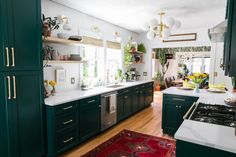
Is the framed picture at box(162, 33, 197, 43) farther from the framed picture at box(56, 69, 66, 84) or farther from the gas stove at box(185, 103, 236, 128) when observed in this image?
the framed picture at box(56, 69, 66, 84)

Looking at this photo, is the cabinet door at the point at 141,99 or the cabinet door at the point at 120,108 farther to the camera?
the cabinet door at the point at 141,99

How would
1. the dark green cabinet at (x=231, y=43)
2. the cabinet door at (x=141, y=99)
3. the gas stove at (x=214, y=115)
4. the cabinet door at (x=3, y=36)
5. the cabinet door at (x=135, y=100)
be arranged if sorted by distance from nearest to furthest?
the dark green cabinet at (x=231, y=43), the gas stove at (x=214, y=115), the cabinet door at (x=3, y=36), the cabinet door at (x=135, y=100), the cabinet door at (x=141, y=99)

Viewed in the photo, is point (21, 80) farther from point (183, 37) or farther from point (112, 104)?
point (183, 37)

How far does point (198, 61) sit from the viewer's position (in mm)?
10062

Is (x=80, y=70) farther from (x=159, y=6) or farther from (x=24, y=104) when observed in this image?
(x=159, y=6)

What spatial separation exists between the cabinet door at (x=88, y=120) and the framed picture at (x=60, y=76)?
30.0 inches

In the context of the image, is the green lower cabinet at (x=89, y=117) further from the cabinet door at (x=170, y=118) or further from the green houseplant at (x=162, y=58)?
the green houseplant at (x=162, y=58)

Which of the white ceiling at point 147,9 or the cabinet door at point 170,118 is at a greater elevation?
the white ceiling at point 147,9

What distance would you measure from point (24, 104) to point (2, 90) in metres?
0.34

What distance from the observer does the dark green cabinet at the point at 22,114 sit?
6.82 feet

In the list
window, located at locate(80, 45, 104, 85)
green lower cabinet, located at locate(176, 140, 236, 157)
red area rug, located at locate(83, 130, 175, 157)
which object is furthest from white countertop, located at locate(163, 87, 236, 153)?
window, located at locate(80, 45, 104, 85)

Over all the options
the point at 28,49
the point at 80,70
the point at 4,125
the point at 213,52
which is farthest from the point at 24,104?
the point at 213,52

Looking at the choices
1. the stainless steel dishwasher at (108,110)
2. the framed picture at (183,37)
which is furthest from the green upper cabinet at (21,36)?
the framed picture at (183,37)

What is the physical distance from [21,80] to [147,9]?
2.72 m
